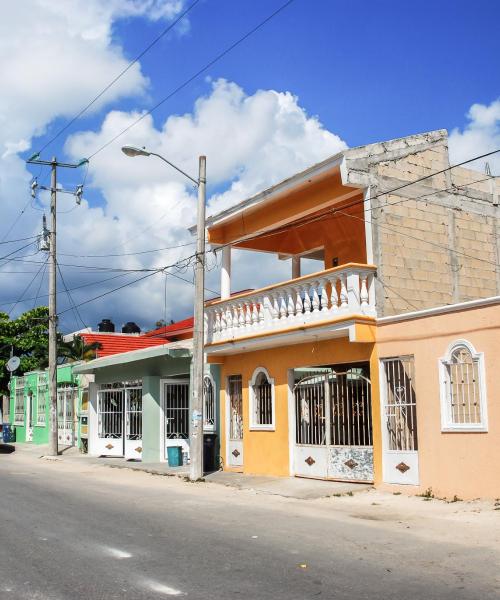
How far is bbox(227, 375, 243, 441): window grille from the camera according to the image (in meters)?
19.2

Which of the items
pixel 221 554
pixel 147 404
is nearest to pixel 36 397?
pixel 147 404

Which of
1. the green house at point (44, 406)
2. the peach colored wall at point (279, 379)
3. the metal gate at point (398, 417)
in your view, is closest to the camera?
the metal gate at point (398, 417)

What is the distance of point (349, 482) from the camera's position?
15375 millimetres

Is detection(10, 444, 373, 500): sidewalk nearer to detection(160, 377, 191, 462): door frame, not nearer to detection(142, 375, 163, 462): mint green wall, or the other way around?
detection(142, 375, 163, 462): mint green wall

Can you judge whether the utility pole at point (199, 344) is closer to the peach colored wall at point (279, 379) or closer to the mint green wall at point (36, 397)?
the peach colored wall at point (279, 379)

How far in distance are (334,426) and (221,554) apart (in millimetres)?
8033

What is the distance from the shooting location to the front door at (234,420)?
19.0m

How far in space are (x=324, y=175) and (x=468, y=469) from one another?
6992 mm

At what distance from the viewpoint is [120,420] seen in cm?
2569

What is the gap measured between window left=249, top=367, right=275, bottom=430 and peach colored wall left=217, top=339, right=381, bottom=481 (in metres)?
0.17

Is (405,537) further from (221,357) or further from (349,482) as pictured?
(221,357)

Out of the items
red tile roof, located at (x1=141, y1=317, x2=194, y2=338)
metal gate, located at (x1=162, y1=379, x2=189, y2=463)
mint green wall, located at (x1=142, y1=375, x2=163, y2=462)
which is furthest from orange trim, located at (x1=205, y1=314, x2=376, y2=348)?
red tile roof, located at (x1=141, y1=317, x2=194, y2=338)

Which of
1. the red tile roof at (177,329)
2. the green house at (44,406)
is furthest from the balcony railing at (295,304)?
the red tile roof at (177,329)

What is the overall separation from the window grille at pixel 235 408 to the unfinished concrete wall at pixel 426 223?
5690 millimetres
